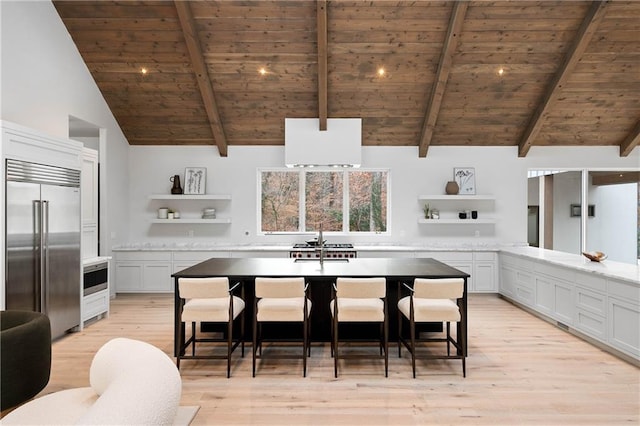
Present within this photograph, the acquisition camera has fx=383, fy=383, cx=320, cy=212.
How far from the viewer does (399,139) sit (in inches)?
262

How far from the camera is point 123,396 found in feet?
3.22

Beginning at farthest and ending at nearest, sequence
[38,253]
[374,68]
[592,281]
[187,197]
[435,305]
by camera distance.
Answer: [187,197] → [374,68] → [592,281] → [38,253] → [435,305]

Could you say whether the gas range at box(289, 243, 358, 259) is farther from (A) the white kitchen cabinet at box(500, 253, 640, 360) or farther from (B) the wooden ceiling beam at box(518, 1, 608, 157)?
(B) the wooden ceiling beam at box(518, 1, 608, 157)

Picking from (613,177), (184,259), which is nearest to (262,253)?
(184,259)

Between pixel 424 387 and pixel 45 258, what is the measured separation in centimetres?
379

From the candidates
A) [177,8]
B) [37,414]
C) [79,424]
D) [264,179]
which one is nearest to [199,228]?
[264,179]

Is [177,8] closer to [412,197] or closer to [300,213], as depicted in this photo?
[300,213]

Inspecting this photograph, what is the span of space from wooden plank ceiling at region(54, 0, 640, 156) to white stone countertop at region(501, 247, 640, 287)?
218cm

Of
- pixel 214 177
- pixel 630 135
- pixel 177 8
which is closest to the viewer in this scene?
pixel 177 8

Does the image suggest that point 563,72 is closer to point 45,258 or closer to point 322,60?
point 322,60

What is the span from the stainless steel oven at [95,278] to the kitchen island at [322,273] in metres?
1.62

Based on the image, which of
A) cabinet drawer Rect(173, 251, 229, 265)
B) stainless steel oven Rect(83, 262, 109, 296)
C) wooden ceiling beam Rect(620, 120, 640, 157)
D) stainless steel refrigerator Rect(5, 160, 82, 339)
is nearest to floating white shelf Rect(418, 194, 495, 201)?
wooden ceiling beam Rect(620, 120, 640, 157)

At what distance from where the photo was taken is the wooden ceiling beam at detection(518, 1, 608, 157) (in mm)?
4672

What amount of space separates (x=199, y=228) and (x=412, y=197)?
12.6 ft
